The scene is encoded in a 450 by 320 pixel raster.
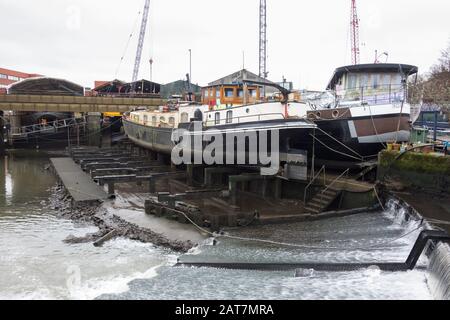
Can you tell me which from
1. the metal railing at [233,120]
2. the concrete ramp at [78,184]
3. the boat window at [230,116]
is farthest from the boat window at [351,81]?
the concrete ramp at [78,184]

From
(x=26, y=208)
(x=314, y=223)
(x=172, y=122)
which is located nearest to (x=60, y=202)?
(x=26, y=208)

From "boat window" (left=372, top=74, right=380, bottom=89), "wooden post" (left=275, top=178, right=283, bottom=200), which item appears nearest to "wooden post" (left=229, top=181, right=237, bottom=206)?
"wooden post" (left=275, top=178, right=283, bottom=200)

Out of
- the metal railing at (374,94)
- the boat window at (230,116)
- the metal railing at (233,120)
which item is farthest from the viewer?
the boat window at (230,116)

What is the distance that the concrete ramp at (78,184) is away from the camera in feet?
52.2

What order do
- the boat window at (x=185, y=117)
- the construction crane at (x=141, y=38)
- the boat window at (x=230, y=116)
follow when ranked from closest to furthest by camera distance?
the boat window at (x=230, y=116), the boat window at (x=185, y=117), the construction crane at (x=141, y=38)

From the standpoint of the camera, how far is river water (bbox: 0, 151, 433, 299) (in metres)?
7.34

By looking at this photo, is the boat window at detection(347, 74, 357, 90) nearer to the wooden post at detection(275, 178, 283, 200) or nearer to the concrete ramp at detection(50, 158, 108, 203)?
the wooden post at detection(275, 178, 283, 200)

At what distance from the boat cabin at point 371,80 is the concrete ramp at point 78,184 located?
1096cm

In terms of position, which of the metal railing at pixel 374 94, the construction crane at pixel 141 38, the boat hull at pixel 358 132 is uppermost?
the construction crane at pixel 141 38

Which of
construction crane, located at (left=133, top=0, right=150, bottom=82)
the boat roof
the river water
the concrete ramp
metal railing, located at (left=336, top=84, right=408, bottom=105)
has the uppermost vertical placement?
construction crane, located at (left=133, top=0, right=150, bottom=82)

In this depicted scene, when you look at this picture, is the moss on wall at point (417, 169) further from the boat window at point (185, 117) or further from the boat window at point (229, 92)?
the boat window at point (185, 117)

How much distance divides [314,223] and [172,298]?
5837 mm

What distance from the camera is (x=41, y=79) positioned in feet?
137

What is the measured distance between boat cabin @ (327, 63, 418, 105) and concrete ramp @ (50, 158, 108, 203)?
432 inches
